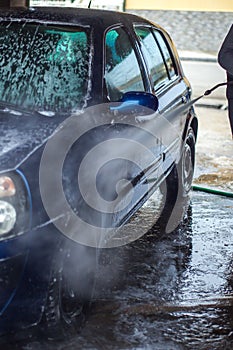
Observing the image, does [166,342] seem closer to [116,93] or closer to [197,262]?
[197,262]

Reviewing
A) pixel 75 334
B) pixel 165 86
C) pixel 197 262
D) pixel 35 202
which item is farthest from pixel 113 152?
pixel 165 86

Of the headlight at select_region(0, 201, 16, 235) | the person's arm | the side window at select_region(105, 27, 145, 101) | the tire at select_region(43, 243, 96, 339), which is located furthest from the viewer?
the person's arm

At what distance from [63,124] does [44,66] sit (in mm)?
717

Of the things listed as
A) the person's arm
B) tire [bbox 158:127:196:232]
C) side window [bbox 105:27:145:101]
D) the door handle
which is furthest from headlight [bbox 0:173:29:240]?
the person's arm

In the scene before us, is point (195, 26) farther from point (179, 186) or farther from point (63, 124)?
point (63, 124)

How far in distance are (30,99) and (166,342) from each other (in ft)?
5.53

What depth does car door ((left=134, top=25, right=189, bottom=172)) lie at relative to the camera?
5.11 metres

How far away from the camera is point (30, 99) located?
4055mm

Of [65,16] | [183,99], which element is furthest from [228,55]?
[65,16]

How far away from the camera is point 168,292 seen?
14.1 feet

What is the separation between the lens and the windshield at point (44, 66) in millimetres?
4043

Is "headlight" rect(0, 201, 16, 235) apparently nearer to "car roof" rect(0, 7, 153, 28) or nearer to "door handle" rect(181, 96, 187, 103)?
"car roof" rect(0, 7, 153, 28)

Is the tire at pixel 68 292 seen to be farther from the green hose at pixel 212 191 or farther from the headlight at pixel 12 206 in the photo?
the green hose at pixel 212 191

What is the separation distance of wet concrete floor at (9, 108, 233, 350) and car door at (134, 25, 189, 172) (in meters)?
0.66
